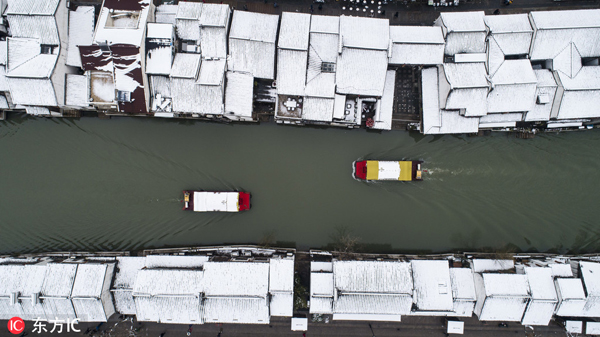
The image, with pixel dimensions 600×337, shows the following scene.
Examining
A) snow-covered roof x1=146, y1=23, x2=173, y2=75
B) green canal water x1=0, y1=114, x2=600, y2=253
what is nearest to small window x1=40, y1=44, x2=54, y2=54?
green canal water x1=0, y1=114, x2=600, y2=253

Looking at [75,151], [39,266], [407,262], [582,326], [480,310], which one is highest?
[75,151]

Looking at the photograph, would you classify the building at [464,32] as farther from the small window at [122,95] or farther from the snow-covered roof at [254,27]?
the small window at [122,95]

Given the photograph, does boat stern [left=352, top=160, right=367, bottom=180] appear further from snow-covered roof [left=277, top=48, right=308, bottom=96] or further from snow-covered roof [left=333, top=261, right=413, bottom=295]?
snow-covered roof [left=277, top=48, right=308, bottom=96]

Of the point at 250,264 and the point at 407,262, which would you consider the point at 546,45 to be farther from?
the point at 250,264

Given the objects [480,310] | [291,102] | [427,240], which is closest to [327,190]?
[291,102]

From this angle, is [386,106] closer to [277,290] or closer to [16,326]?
[277,290]

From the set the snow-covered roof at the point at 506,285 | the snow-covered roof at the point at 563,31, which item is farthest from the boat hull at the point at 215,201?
the snow-covered roof at the point at 563,31
